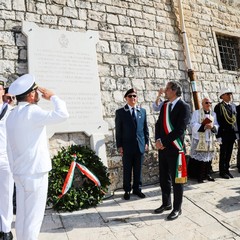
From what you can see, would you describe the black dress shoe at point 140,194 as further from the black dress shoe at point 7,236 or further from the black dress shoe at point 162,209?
the black dress shoe at point 7,236

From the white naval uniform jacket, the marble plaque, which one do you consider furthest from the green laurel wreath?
the white naval uniform jacket

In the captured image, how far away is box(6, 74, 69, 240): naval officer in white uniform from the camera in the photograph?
236 cm

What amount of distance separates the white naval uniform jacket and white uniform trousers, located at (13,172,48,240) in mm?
83

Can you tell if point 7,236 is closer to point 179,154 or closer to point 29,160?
point 29,160

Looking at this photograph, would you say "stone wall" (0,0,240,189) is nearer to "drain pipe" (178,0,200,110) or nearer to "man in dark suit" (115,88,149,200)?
"drain pipe" (178,0,200,110)

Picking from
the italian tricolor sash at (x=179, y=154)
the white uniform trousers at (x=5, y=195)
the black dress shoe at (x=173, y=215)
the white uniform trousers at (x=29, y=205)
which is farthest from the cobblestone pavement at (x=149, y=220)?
the white uniform trousers at (x=29, y=205)

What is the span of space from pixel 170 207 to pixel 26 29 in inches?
156

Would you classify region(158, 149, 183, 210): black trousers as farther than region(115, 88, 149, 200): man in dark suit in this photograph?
No

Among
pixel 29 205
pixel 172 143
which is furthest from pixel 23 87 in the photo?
pixel 172 143

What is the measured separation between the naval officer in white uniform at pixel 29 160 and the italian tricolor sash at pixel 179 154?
1.68 metres

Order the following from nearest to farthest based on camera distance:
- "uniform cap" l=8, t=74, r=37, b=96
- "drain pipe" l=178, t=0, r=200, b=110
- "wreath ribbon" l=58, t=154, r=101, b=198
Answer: "uniform cap" l=8, t=74, r=37, b=96
"wreath ribbon" l=58, t=154, r=101, b=198
"drain pipe" l=178, t=0, r=200, b=110

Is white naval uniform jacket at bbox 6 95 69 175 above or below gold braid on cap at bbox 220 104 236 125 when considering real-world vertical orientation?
below

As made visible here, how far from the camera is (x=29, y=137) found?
7.88 ft

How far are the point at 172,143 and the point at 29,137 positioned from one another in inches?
78.0
